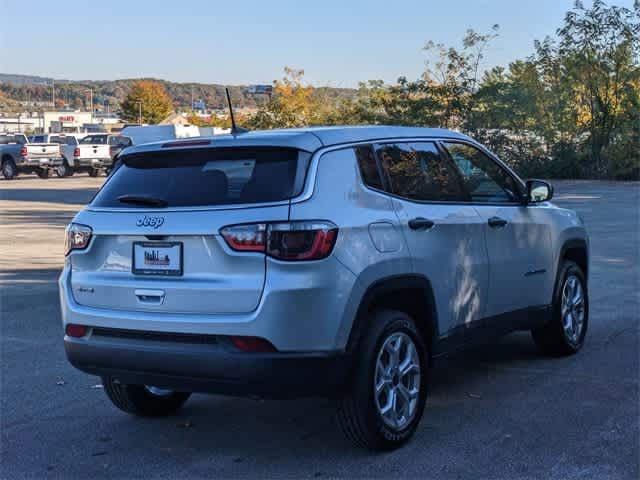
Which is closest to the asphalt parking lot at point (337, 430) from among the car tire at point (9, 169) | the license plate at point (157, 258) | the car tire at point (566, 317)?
the car tire at point (566, 317)

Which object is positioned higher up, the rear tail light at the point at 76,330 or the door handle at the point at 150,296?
the door handle at the point at 150,296

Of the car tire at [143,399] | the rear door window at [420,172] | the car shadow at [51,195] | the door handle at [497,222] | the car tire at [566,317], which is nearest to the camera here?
the rear door window at [420,172]

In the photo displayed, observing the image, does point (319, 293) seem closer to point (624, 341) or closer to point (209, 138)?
point (209, 138)

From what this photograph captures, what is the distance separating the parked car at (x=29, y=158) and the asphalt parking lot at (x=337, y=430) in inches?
1432

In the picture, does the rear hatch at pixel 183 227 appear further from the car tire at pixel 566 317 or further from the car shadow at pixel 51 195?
the car shadow at pixel 51 195

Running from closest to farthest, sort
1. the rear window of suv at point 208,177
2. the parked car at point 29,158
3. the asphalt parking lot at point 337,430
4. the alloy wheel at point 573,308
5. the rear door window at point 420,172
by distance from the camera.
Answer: the rear window of suv at point 208,177, the asphalt parking lot at point 337,430, the rear door window at point 420,172, the alloy wheel at point 573,308, the parked car at point 29,158

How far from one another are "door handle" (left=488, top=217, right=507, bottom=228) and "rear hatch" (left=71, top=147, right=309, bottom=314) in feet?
6.36

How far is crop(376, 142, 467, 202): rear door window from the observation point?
19.9 feet

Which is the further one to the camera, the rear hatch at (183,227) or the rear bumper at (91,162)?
the rear bumper at (91,162)

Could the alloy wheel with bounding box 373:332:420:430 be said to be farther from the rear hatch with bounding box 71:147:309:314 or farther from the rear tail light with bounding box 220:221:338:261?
the rear hatch with bounding box 71:147:309:314

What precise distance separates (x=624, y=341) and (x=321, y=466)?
415 cm

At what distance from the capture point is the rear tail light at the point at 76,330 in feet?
18.7

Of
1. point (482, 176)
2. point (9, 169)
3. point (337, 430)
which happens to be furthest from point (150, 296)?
point (9, 169)

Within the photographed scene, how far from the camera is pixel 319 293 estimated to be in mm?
5125
